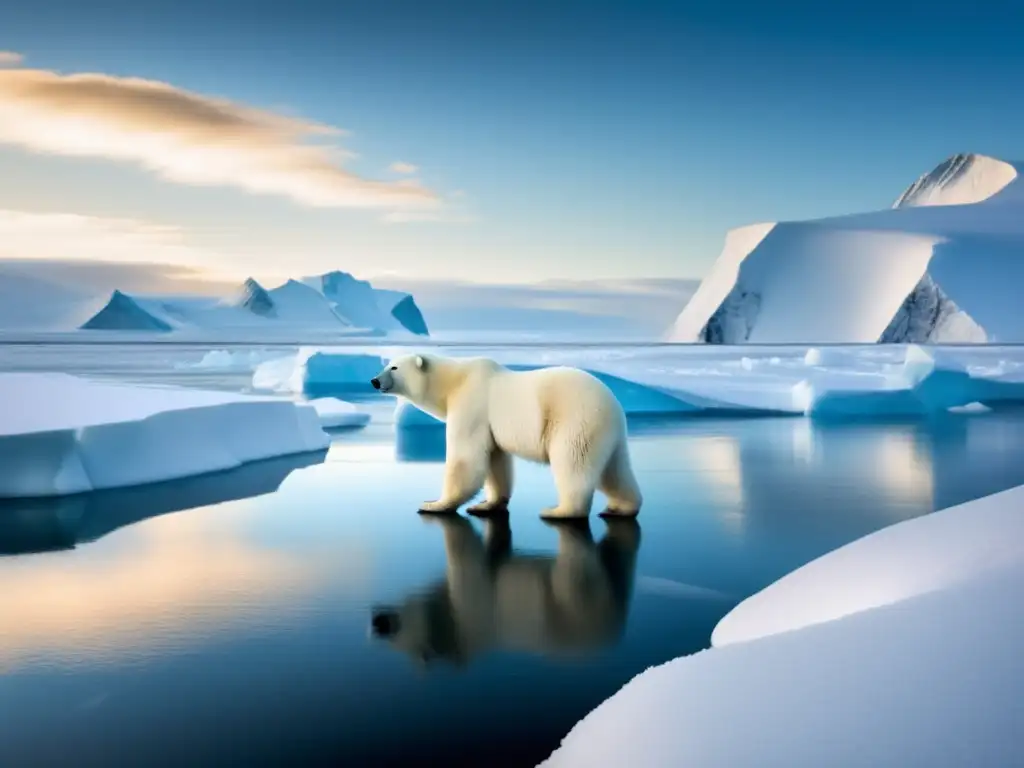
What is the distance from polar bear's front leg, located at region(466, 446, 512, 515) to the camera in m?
5.52

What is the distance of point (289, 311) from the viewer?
3297 inches

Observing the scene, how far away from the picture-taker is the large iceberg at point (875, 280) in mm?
42594

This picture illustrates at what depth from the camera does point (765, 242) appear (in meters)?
49.8

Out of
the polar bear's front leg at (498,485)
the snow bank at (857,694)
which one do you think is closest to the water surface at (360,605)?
the polar bear's front leg at (498,485)

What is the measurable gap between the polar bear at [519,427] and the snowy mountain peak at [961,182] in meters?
56.1

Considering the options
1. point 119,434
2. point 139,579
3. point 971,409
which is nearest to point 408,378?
point 139,579

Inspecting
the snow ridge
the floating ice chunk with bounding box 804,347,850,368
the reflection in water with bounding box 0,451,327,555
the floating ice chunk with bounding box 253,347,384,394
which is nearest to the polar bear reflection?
the reflection in water with bounding box 0,451,327,555

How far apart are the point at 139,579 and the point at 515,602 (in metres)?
1.54

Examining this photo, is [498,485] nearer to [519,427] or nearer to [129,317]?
[519,427]

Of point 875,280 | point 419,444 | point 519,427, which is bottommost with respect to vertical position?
point 419,444

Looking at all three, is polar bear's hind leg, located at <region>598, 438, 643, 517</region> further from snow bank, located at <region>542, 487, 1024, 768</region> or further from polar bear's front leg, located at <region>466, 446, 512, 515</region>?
snow bank, located at <region>542, 487, 1024, 768</region>

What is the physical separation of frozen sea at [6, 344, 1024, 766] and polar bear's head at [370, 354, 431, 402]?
2.23ft

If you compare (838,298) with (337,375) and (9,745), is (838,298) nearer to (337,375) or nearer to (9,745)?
Answer: (337,375)

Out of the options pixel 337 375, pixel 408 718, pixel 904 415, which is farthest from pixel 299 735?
pixel 337 375
